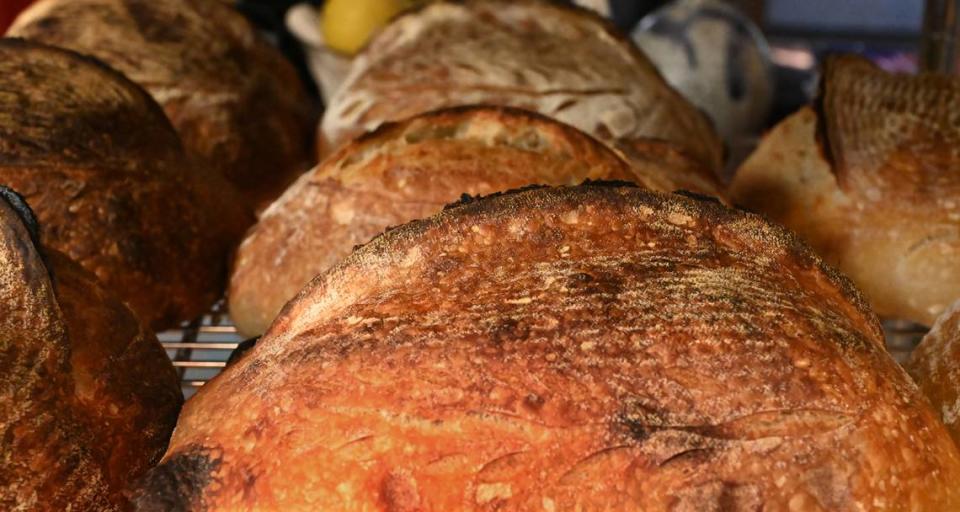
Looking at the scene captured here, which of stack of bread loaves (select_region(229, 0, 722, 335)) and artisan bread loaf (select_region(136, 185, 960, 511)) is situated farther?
stack of bread loaves (select_region(229, 0, 722, 335))

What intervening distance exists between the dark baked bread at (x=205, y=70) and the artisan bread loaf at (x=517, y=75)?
15cm

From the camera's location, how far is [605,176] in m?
1.15

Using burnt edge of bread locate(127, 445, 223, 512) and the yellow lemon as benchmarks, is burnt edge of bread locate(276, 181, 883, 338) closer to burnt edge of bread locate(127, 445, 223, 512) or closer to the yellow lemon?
burnt edge of bread locate(127, 445, 223, 512)

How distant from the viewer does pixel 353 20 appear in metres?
2.16

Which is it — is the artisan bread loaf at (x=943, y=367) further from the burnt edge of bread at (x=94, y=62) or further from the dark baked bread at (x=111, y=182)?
the burnt edge of bread at (x=94, y=62)

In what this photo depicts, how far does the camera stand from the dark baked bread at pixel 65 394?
2.25ft

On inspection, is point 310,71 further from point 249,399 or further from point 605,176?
point 249,399

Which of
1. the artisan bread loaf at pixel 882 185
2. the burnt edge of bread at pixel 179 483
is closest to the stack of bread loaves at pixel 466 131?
the artisan bread loaf at pixel 882 185

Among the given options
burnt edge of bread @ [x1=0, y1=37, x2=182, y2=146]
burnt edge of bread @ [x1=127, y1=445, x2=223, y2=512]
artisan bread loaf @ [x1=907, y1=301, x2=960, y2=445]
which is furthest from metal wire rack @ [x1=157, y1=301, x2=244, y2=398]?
artisan bread loaf @ [x1=907, y1=301, x2=960, y2=445]

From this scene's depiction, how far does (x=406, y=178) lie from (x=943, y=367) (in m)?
0.61

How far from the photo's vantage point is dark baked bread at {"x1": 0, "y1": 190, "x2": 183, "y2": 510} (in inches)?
27.0

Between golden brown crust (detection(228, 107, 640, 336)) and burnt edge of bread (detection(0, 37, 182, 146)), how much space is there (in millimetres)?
263

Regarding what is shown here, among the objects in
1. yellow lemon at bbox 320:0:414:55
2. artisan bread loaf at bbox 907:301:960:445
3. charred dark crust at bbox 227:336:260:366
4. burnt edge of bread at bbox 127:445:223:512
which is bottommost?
yellow lemon at bbox 320:0:414:55

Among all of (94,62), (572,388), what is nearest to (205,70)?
(94,62)
